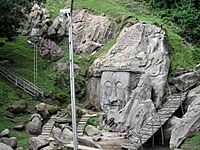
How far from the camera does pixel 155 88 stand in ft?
92.4

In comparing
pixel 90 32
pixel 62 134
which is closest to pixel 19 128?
pixel 62 134

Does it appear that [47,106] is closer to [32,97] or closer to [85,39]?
[32,97]

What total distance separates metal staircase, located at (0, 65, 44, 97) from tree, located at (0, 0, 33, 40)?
9.00 feet

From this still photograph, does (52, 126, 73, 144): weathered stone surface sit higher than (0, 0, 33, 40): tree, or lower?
lower

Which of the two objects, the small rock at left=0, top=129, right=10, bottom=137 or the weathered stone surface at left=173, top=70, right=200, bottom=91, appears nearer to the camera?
the small rock at left=0, top=129, right=10, bottom=137

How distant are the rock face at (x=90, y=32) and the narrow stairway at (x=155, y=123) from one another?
1149 cm

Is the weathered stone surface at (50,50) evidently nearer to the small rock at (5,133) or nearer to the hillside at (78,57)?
the hillside at (78,57)

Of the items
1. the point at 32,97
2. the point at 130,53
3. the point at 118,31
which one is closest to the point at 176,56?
the point at 130,53

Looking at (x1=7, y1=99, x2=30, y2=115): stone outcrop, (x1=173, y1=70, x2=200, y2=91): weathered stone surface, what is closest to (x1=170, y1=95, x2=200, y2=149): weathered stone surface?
(x1=173, y1=70, x2=200, y2=91): weathered stone surface

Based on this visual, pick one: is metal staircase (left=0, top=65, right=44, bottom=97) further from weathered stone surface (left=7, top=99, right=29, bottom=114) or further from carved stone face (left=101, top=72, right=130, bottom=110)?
carved stone face (left=101, top=72, right=130, bottom=110)

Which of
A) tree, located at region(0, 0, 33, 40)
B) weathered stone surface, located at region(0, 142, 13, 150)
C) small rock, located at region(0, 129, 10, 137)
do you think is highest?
tree, located at region(0, 0, 33, 40)

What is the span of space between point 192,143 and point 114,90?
1033cm

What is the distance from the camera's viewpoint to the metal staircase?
101ft

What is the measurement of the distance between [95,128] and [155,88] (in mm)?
5107
